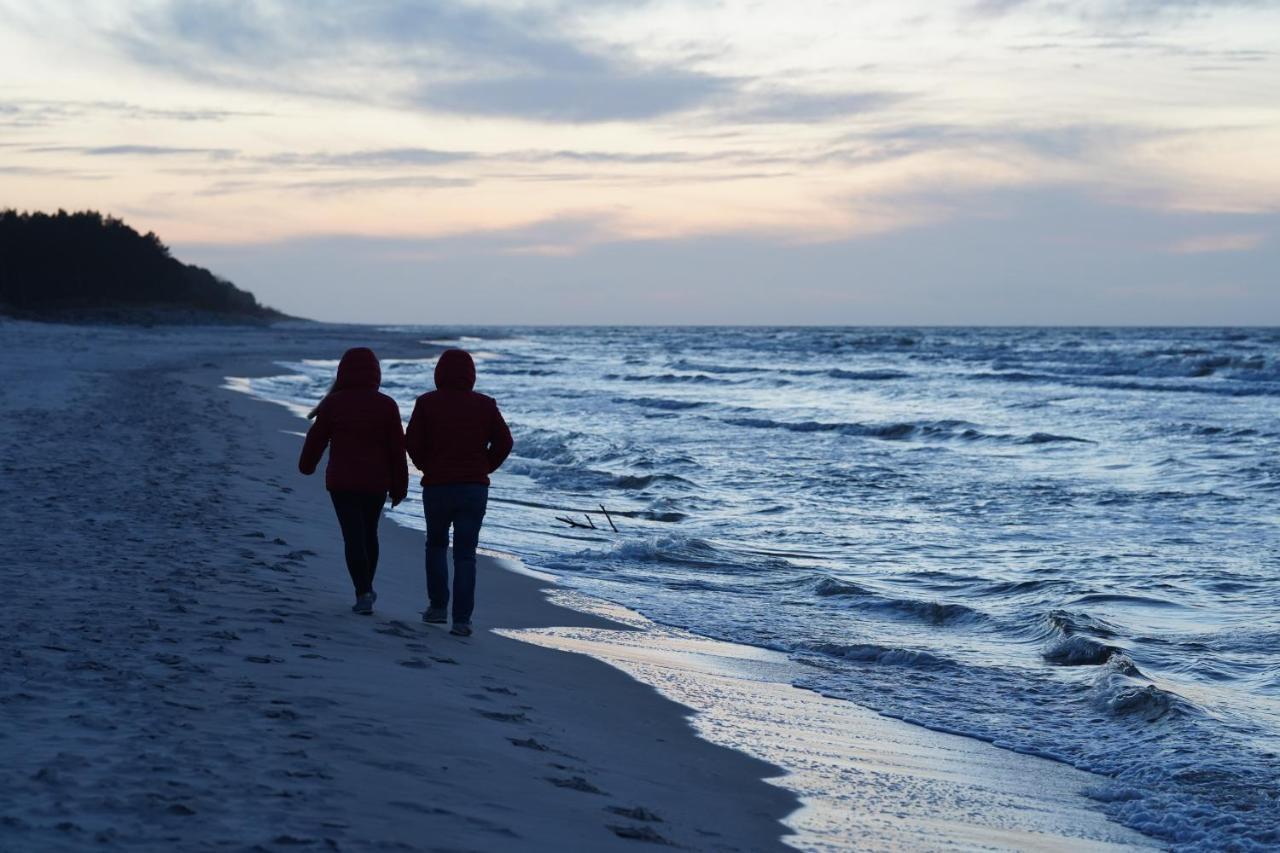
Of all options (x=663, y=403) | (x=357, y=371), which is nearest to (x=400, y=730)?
(x=357, y=371)

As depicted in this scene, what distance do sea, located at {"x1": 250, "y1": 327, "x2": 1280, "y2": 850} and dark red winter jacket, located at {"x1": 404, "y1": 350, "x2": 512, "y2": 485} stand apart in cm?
219

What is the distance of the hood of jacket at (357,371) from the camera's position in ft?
22.4

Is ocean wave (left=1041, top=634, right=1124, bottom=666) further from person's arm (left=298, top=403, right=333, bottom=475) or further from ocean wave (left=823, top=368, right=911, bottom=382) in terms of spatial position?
ocean wave (left=823, top=368, right=911, bottom=382)

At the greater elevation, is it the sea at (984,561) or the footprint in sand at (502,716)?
the footprint in sand at (502,716)

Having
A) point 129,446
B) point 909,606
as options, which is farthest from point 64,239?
point 909,606

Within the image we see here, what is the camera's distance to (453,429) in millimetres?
6680

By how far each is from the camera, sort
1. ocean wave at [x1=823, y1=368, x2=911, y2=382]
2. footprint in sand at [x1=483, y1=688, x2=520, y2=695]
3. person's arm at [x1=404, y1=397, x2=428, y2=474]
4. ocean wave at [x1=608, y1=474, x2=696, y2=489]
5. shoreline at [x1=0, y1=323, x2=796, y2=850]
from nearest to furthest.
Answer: shoreline at [x1=0, y1=323, x2=796, y2=850], footprint in sand at [x1=483, y1=688, x2=520, y2=695], person's arm at [x1=404, y1=397, x2=428, y2=474], ocean wave at [x1=608, y1=474, x2=696, y2=489], ocean wave at [x1=823, y1=368, x2=911, y2=382]

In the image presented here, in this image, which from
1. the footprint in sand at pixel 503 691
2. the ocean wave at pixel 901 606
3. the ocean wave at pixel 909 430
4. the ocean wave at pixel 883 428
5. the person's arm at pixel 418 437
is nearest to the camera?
the footprint in sand at pixel 503 691

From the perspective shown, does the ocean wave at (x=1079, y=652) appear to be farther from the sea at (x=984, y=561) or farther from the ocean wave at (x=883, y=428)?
the ocean wave at (x=883, y=428)

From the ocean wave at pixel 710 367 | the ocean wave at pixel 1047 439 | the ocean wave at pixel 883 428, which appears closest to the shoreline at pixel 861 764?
the ocean wave at pixel 1047 439

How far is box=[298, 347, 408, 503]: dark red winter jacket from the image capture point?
6.79 m

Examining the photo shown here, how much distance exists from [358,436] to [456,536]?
78cm

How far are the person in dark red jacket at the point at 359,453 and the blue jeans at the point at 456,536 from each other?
220mm

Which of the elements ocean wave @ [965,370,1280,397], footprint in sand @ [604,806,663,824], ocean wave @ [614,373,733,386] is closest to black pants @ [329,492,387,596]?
footprint in sand @ [604,806,663,824]
